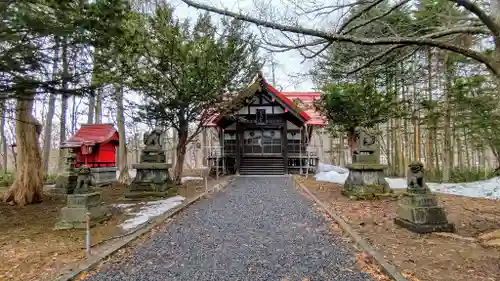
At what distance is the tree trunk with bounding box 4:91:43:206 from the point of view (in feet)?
28.3

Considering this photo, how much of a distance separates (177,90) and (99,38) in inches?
227

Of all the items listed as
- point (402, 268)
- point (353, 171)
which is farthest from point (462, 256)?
point (353, 171)

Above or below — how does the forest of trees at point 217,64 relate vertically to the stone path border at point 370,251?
above

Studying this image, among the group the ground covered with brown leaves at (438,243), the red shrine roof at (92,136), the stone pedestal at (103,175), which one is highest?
the red shrine roof at (92,136)

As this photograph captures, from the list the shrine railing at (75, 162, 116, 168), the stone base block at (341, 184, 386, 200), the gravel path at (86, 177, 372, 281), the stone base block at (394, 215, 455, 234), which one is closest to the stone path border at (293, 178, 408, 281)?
the gravel path at (86, 177, 372, 281)

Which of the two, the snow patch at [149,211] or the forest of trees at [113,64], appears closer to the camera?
the forest of trees at [113,64]

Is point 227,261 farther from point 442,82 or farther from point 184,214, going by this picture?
point 442,82

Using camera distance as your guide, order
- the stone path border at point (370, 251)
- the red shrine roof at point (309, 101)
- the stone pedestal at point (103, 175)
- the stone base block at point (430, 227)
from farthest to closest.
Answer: the red shrine roof at point (309, 101) → the stone pedestal at point (103, 175) → the stone base block at point (430, 227) → the stone path border at point (370, 251)

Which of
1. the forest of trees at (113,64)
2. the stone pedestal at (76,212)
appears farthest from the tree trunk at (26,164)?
the stone pedestal at (76,212)

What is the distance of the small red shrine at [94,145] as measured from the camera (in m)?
13.8

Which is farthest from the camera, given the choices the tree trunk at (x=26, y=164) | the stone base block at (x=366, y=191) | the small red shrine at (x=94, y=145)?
the small red shrine at (x=94, y=145)

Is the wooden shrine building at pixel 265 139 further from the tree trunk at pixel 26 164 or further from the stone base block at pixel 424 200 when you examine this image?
the stone base block at pixel 424 200

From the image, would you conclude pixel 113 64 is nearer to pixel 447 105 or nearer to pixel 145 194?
pixel 145 194

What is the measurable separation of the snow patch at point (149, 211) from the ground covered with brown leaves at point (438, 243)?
14.1 feet
